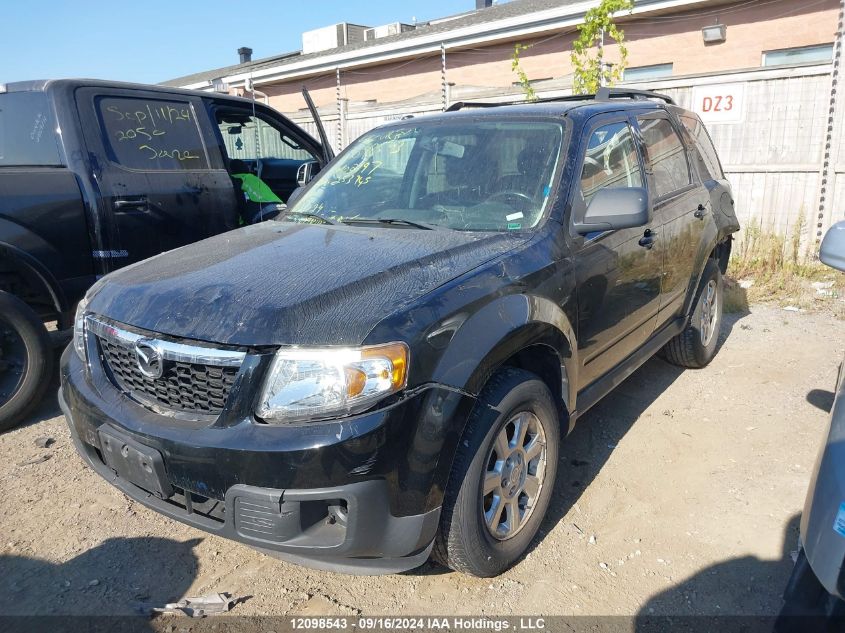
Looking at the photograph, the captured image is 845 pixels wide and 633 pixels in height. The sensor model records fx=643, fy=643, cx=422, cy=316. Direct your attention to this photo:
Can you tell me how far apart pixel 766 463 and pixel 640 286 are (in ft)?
4.01

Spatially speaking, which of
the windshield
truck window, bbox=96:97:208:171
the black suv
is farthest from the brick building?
the black suv

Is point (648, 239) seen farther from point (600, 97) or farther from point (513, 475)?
point (513, 475)

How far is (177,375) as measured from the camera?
231 cm

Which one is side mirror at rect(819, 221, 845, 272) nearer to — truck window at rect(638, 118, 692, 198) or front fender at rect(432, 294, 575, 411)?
front fender at rect(432, 294, 575, 411)

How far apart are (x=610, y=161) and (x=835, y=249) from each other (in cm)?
142

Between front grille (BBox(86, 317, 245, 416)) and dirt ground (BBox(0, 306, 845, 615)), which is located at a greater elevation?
front grille (BBox(86, 317, 245, 416))

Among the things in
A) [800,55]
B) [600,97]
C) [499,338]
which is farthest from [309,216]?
[800,55]

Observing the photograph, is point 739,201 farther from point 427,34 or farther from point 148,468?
point 427,34

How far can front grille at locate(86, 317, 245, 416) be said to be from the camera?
220 centimetres

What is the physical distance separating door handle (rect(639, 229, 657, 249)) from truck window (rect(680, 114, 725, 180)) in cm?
138

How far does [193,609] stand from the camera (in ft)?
8.34

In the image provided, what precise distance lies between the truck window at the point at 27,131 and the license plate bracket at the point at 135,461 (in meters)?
2.64

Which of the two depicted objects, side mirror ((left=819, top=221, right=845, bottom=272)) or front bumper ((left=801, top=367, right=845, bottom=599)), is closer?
front bumper ((left=801, top=367, right=845, bottom=599))

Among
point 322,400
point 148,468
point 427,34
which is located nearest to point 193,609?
point 148,468
